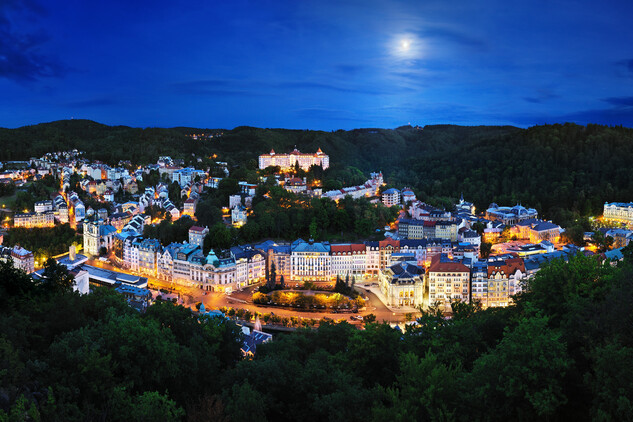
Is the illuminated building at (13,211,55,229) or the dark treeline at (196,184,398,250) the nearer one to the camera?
the dark treeline at (196,184,398,250)

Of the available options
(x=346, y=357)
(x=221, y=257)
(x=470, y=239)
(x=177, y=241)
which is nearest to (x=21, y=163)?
(x=177, y=241)

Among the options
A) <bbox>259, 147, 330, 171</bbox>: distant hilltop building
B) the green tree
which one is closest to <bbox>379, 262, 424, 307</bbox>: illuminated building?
the green tree

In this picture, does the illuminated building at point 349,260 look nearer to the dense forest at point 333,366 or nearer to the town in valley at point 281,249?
the town in valley at point 281,249

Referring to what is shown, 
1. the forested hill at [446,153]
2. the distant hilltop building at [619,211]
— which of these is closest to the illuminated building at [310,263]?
the forested hill at [446,153]

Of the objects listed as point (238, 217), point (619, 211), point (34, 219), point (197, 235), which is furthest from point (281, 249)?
point (619, 211)

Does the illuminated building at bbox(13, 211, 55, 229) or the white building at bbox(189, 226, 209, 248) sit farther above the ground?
the illuminated building at bbox(13, 211, 55, 229)

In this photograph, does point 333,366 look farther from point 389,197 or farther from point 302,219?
point 389,197

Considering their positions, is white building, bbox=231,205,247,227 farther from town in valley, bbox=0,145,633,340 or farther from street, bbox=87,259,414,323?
street, bbox=87,259,414,323
